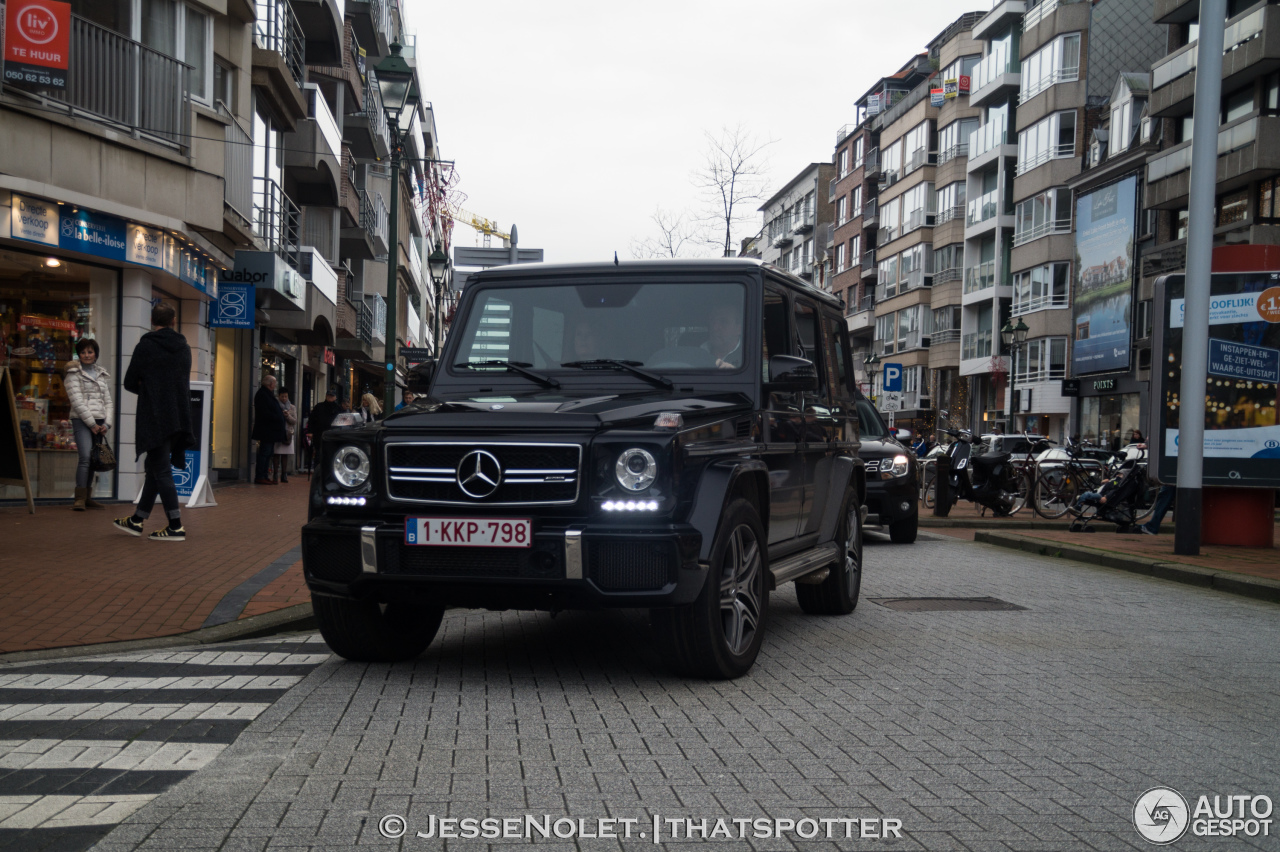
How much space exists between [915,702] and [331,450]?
2.86 meters

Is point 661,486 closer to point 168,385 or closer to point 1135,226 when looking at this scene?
point 168,385

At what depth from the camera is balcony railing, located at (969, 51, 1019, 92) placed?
59656 millimetres

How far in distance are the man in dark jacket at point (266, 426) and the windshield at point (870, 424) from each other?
11674 mm

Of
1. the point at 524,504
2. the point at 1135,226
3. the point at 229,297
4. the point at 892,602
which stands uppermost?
the point at 1135,226

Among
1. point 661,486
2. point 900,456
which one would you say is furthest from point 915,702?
point 900,456

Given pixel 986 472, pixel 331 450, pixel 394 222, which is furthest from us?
pixel 394 222

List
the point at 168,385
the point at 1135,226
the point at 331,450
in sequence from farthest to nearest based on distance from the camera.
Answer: the point at 1135,226 → the point at 168,385 → the point at 331,450

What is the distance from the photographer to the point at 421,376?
7.19 meters

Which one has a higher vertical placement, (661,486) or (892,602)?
(661,486)

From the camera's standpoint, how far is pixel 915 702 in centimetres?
577

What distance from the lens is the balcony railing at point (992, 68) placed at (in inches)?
2349

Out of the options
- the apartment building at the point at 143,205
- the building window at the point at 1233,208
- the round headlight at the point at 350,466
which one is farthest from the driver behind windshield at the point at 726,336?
the building window at the point at 1233,208

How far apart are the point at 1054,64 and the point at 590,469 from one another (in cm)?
5460

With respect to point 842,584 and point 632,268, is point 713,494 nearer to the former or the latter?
point 632,268
